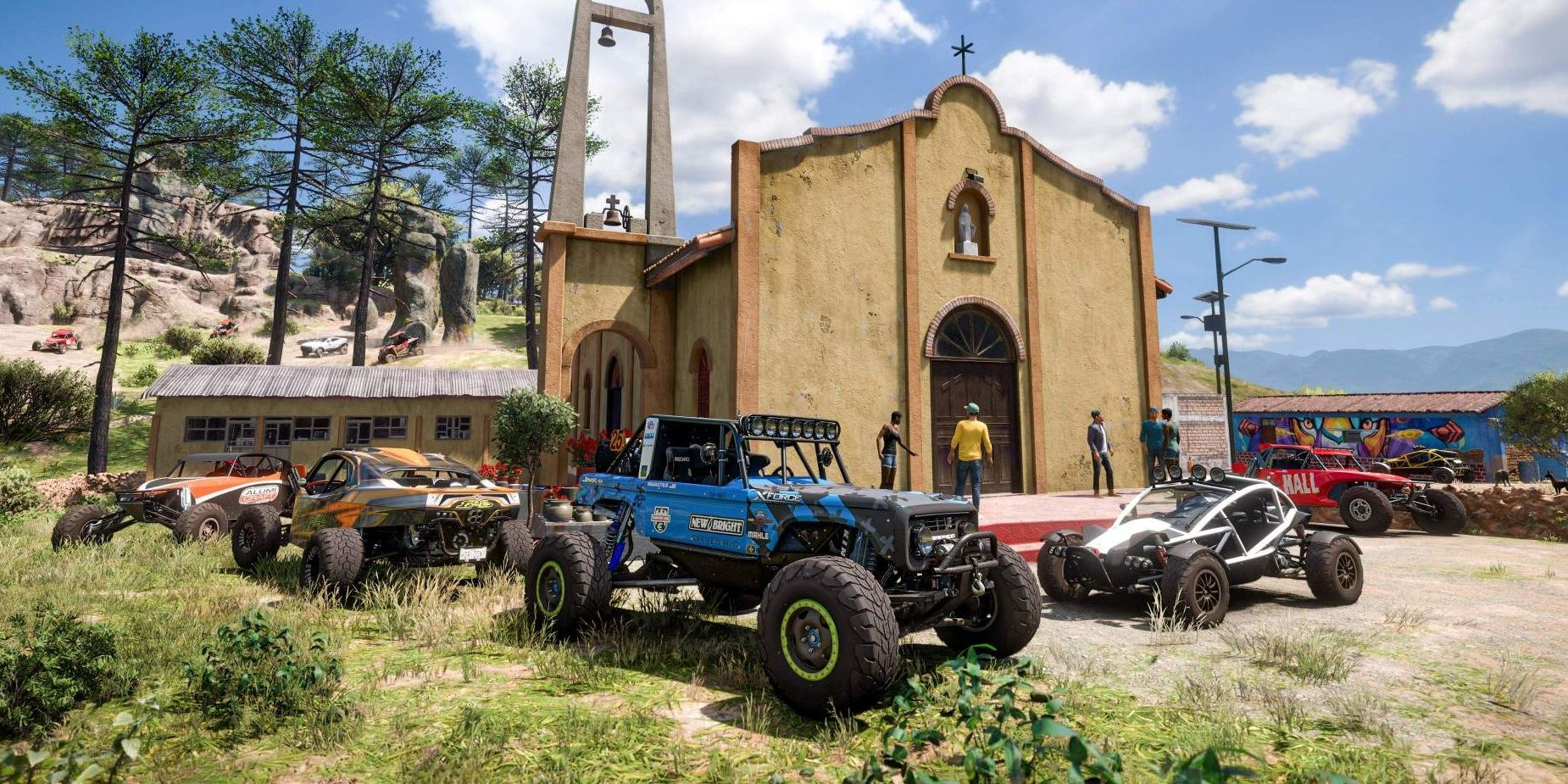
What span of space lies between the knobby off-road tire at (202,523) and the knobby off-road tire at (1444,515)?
1890 centimetres

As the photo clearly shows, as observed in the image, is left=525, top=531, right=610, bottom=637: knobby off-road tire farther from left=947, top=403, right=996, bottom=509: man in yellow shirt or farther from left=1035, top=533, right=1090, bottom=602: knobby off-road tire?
left=947, top=403, right=996, bottom=509: man in yellow shirt

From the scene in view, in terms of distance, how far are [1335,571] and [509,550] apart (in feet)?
26.9

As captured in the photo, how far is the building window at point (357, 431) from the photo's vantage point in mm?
21938

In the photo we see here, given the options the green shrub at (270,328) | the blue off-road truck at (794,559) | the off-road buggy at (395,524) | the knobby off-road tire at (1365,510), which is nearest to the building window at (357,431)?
the off-road buggy at (395,524)

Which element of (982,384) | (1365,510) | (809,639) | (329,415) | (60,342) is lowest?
(809,639)

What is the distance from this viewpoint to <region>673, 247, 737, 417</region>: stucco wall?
41.5ft

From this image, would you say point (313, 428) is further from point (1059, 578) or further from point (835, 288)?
point (1059, 578)

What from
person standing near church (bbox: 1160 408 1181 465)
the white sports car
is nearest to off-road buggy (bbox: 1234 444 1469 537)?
person standing near church (bbox: 1160 408 1181 465)

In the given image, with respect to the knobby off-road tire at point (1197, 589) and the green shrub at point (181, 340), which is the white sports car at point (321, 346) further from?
the knobby off-road tire at point (1197, 589)

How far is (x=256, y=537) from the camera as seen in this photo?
28.3 feet

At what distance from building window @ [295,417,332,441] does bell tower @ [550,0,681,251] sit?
12.0m

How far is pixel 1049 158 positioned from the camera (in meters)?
15.2

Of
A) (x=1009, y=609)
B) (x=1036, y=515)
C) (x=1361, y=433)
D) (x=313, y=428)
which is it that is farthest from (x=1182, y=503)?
(x=1361, y=433)

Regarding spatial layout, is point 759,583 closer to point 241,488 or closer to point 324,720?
point 324,720
